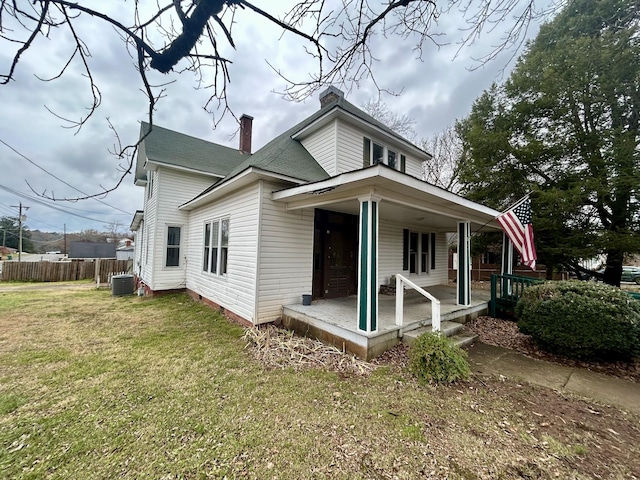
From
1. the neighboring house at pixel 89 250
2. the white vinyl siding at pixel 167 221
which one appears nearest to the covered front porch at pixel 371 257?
the white vinyl siding at pixel 167 221

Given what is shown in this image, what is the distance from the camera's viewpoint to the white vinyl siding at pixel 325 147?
736 centimetres

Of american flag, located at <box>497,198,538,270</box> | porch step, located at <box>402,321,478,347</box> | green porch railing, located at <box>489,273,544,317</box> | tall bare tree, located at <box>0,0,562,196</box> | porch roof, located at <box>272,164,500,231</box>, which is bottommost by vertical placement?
porch step, located at <box>402,321,478,347</box>

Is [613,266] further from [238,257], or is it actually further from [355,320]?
[238,257]

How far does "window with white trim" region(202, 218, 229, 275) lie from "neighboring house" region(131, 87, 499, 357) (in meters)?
0.03

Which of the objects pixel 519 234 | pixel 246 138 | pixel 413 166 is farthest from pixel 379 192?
pixel 246 138

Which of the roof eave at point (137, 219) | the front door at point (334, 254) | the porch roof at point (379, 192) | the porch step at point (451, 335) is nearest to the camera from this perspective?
the porch roof at point (379, 192)

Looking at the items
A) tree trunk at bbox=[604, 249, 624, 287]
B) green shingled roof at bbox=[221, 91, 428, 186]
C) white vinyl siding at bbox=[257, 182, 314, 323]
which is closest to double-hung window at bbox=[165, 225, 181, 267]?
green shingled roof at bbox=[221, 91, 428, 186]

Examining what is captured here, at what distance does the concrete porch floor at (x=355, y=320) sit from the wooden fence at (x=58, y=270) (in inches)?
608

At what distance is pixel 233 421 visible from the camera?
2709mm

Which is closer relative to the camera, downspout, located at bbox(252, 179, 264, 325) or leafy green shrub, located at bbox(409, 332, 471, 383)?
leafy green shrub, located at bbox(409, 332, 471, 383)

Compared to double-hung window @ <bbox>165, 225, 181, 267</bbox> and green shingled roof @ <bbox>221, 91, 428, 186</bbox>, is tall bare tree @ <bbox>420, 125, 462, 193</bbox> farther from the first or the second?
double-hung window @ <bbox>165, 225, 181, 267</bbox>

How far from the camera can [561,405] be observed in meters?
3.07

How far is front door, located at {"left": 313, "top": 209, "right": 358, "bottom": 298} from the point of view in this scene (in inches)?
265

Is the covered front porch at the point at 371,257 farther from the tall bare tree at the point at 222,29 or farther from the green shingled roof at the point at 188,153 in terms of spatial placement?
the green shingled roof at the point at 188,153
